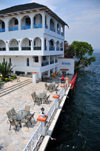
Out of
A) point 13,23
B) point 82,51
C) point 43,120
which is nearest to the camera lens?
point 43,120

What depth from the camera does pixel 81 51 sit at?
42719 millimetres

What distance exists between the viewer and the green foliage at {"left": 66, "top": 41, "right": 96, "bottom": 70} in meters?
42.1

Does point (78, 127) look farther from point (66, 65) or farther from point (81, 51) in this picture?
point (81, 51)

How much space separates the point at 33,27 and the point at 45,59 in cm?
801

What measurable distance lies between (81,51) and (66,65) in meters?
14.3

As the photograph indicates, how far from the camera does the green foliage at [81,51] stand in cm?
4206

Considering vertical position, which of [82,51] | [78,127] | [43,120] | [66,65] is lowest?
[78,127]

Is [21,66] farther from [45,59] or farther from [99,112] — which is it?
[99,112]

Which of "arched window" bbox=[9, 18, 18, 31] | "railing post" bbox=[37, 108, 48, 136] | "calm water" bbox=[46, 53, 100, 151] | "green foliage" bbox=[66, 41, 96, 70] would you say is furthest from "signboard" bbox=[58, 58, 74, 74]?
"railing post" bbox=[37, 108, 48, 136]

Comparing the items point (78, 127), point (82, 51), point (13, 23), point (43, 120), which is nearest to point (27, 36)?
point (13, 23)

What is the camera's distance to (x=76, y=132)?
11188mm

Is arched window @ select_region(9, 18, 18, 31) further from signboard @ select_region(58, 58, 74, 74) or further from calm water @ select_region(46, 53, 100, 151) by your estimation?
calm water @ select_region(46, 53, 100, 151)

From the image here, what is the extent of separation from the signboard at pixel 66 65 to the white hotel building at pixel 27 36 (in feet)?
17.2

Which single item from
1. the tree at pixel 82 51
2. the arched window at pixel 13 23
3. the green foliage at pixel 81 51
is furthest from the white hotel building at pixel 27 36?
the tree at pixel 82 51
